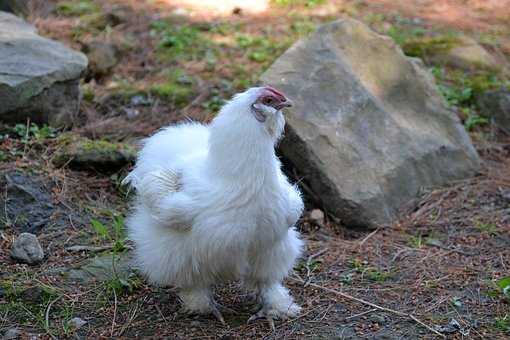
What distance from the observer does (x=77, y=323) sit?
12.9 feet

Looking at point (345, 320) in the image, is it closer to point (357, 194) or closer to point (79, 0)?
point (357, 194)

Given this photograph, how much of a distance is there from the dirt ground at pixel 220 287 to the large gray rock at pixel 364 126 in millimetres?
180

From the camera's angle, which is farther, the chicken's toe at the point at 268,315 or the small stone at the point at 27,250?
the small stone at the point at 27,250

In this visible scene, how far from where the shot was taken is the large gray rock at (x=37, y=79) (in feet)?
18.4

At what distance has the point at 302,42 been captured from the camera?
611cm

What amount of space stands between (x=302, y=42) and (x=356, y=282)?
234 centimetres

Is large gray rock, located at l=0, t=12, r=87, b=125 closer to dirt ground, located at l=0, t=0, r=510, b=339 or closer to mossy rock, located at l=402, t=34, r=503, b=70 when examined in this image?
dirt ground, located at l=0, t=0, r=510, b=339

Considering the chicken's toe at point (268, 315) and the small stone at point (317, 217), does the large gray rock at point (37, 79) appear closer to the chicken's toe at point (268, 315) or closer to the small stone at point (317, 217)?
the small stone at point (317, 217)

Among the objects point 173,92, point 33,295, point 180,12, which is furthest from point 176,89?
point 33,295

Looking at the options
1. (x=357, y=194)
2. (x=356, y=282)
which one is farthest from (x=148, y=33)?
(x=356, y=282)

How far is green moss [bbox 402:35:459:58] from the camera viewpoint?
7695mm

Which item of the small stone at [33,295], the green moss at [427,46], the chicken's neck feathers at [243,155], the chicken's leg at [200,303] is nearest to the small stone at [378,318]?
the chicken's leg at [200,303]

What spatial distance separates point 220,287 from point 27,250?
1.19m

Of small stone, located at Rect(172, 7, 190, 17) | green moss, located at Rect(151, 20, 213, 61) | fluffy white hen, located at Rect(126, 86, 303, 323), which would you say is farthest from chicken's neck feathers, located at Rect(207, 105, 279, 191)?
small stone, located at Rect(172, 7, 190, 17)
